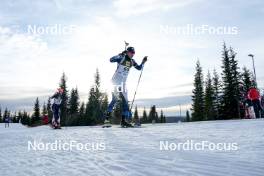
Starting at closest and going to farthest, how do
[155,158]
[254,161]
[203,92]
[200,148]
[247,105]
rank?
[254,161] < [155,158] < [200,148] < [247,105] < [203,92]

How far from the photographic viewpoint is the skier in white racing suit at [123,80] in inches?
406

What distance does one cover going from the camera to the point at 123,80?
10516mm

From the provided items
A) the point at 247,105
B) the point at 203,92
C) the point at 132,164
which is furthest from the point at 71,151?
the point at 203,92

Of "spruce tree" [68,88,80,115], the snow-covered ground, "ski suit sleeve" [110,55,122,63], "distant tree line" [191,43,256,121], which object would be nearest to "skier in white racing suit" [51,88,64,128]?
"ski suit sleeve" [110,55,122,63]

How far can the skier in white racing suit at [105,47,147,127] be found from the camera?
406 inches

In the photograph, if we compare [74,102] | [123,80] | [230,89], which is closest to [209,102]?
[230,89]

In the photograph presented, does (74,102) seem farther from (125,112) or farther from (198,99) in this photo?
(125,112)

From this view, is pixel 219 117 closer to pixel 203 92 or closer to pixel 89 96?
pixel 203 92

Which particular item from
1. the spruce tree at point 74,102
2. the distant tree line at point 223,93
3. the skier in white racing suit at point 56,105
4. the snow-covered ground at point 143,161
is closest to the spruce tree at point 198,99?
the distant tree line at point 223,93

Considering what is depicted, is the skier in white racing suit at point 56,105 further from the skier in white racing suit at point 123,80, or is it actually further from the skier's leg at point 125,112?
the skier's leg at point 125,112

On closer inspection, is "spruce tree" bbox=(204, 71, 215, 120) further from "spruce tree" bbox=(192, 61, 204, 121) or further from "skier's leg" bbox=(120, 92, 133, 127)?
"skier's leg" bbox=(120, 92, 133, 127)

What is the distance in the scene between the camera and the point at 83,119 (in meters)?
50.5

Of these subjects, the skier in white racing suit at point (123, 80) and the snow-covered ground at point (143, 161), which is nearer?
the snow-covered ground at point (143, 161)

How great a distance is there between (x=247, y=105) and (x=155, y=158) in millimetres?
15159
